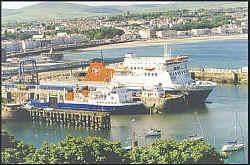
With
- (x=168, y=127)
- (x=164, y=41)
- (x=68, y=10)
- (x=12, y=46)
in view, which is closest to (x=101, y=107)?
(x=168, y=127)

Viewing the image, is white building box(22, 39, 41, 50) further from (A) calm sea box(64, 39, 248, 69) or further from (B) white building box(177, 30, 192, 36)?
(B) white building box(177, 30, 192, 36)

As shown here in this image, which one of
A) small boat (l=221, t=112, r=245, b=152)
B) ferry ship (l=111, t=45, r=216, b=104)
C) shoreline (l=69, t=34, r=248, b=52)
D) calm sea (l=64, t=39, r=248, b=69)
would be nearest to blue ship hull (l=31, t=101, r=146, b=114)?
ferry ship (l=111, t=45, r=216, b=104)

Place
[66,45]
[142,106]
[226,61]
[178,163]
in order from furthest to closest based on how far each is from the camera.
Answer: [66,45] → [226,61] → [142,106] → [178,163]

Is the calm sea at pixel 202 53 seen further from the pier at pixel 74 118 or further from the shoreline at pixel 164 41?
the pier at pixel 74 118

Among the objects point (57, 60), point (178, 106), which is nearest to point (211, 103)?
point (178, 106)

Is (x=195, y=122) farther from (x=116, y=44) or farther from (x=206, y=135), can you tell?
(x=116, y=44)
